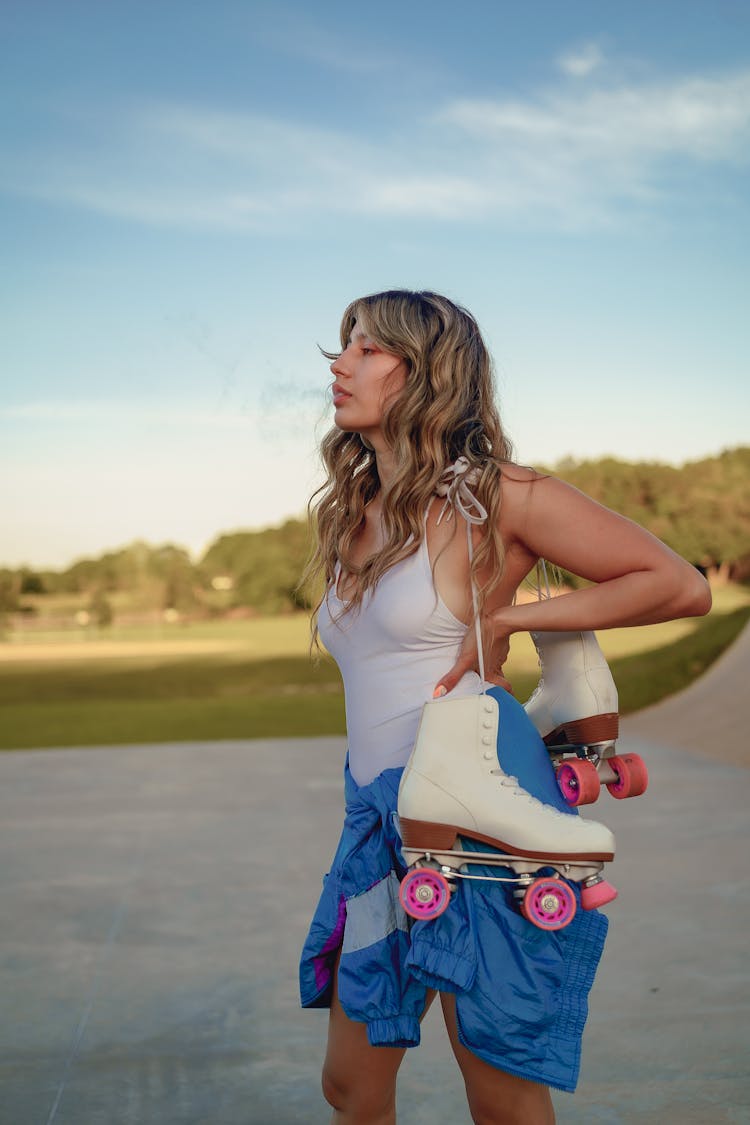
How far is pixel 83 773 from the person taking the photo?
7379mm

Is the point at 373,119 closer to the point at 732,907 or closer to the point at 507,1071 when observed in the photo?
the point at 732,907

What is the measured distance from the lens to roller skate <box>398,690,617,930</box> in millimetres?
1323

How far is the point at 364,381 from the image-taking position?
1566mm

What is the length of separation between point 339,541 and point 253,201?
10851mm

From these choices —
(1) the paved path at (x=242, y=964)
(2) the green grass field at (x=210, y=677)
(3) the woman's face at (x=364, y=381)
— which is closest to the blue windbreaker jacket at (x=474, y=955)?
(3) the woman's face at (x=364, y=381)

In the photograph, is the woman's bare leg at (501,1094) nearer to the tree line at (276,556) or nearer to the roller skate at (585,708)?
the roller skate at (585,708)

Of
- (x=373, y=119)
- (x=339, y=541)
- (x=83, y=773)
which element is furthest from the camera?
(x=373, y=119)

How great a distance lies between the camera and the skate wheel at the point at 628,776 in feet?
4.91

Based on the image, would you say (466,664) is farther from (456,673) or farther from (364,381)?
(364,381)

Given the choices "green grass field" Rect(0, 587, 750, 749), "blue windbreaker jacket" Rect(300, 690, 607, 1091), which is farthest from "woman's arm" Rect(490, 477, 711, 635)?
"green grass field" Rect(0, 587, 750, 749)

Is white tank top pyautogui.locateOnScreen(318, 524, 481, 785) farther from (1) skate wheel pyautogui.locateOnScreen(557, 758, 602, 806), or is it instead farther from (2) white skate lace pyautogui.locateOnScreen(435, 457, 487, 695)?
(1) skate wheel pyautogui.locateOnScreen(557, 758, 602, 806)

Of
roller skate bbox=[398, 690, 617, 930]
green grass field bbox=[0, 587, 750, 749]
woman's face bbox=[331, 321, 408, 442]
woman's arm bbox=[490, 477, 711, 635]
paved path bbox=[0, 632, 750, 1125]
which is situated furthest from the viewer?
green grass field bbox=[0, 587, 750, 749]

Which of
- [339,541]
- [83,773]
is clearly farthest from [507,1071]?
[83,773]

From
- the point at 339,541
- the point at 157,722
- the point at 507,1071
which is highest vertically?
the point at 339,541
